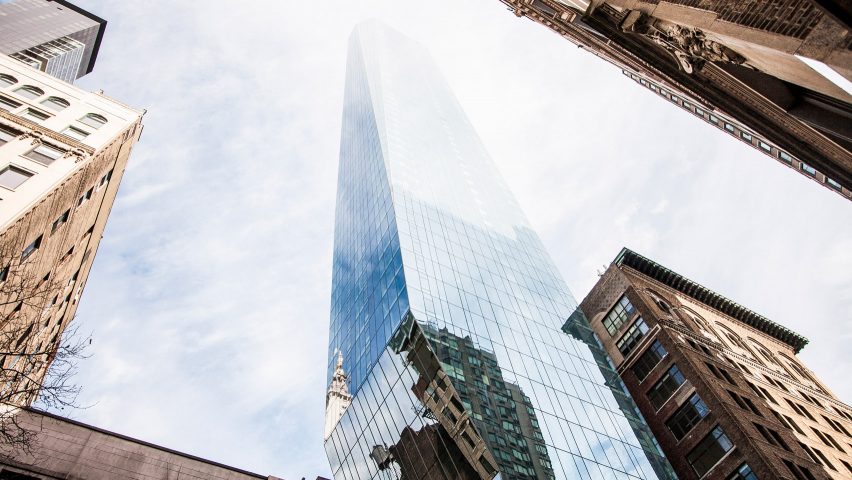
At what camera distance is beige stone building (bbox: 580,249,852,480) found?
37.5 metres

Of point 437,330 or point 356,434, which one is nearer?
point 437,330

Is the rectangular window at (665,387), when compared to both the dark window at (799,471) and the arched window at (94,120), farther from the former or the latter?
the arched window at (94,120)

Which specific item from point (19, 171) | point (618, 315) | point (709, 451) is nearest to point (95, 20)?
point (19, 171)

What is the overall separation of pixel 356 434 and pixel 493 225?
33426 millimetres

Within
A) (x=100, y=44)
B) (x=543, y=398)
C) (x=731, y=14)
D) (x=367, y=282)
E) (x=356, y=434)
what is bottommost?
(x=100, y=44)

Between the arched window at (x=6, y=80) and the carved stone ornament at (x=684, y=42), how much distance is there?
36.5 meters

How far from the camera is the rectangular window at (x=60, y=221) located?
26656 mm

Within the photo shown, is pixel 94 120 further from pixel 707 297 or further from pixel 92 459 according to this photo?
pixel 707 297

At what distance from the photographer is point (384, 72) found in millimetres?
107250

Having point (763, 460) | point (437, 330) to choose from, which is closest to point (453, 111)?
point (437, 330)

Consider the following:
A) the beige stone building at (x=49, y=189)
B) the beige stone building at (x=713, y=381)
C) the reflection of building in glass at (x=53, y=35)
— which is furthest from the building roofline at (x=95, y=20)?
the beige stone building at (x=713, y=381)

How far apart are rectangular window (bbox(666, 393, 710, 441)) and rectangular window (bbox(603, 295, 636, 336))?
38.2ft

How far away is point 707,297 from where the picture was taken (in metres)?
60.7

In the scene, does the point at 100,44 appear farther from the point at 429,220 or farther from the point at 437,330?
the point at 437,330
